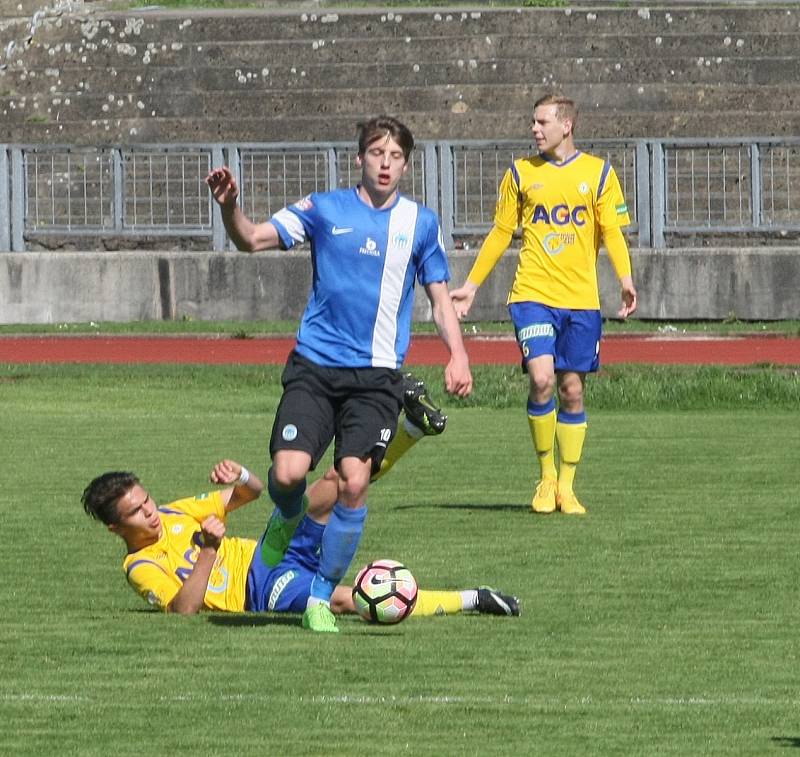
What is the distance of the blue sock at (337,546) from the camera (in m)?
8.09

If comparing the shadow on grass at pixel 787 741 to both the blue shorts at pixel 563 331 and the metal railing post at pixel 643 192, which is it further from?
the metal railing post at pixel 643 192

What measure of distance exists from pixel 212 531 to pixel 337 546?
0.52 metres

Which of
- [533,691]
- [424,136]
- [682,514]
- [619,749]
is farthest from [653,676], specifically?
[424,136]

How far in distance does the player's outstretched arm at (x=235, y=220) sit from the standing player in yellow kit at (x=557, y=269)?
3478 mm

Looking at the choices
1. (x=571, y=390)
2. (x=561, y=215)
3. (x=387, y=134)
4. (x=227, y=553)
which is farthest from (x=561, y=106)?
(x=227, y=553)

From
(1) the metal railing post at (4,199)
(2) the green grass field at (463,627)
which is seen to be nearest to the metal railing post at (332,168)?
(1) the metal railing post at (4,199)

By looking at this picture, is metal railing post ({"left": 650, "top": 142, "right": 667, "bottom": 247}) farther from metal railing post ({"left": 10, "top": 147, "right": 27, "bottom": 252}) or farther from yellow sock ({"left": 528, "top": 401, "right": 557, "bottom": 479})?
yellow sock ({"left": 528, "top": 401, "right": 557, "bottom": 479})

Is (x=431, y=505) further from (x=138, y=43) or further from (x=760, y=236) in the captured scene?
(x=138, y=43)

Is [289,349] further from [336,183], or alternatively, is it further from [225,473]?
[225,473]

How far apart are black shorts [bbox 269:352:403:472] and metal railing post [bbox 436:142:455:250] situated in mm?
17159

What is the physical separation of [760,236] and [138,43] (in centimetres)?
1109

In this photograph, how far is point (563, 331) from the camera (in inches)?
467

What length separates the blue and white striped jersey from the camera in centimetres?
827

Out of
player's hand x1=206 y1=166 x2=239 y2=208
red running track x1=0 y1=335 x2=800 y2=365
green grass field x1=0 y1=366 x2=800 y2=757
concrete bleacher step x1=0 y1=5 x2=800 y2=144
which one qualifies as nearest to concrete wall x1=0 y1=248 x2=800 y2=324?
red running track x1=0 y1=335 x2=800 y2=365
